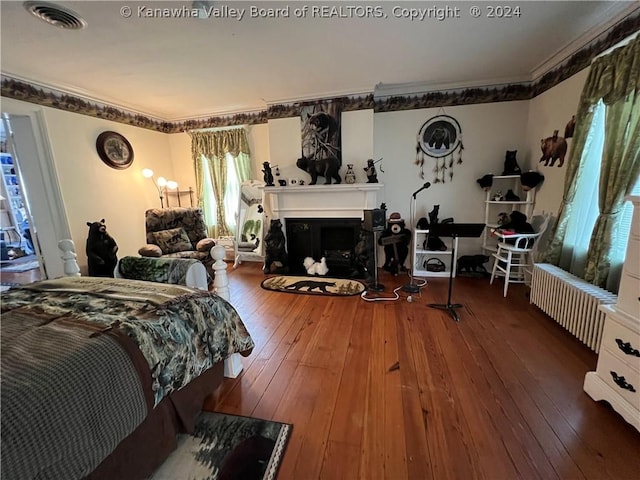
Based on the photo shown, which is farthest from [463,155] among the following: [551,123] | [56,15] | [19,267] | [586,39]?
[19,267]

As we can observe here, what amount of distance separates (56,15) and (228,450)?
304 cm

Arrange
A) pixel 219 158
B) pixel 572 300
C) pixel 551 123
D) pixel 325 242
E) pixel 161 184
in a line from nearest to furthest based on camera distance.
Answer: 1. pixel 572 300
2. pixel 551 123
3. pixel 325 242
4. pixel 161 184
5. pixel 219 158

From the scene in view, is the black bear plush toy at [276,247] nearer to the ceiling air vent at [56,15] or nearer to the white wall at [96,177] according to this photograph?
the white wall at [96,177]

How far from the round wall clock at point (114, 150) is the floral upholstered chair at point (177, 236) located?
989 millimetres

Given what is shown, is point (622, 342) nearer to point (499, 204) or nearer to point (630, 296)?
point (630, 296)

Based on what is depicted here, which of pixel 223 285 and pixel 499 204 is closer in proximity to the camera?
pixel 223 285

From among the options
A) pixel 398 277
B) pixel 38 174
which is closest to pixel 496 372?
pixel 398 277

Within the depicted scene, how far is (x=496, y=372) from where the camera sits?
1839 millimetres

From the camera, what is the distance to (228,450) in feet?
4.42

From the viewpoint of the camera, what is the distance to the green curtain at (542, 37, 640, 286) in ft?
6.23

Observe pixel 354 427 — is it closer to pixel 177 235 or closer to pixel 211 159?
pixel 177 235

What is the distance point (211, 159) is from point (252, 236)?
152cm

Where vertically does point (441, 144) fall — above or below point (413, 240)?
above

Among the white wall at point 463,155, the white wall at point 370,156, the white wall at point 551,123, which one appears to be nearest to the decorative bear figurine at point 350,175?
the white wall at point 370,156
